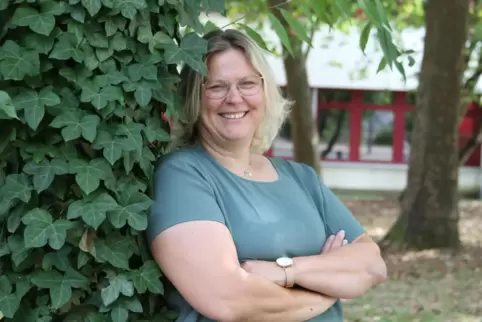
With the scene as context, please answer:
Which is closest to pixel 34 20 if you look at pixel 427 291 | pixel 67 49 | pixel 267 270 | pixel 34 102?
pixel 67 49

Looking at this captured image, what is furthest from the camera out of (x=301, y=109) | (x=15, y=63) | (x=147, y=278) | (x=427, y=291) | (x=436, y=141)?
(x=301, y=109)

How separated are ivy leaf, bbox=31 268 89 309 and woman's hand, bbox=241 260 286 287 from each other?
20.3 inches

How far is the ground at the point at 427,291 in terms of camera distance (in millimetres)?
A: 7328

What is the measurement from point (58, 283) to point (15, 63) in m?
0.62

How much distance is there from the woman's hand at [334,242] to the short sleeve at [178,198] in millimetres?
469

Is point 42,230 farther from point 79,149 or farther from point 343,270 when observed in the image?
point 343,270

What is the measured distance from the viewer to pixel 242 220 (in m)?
2.48

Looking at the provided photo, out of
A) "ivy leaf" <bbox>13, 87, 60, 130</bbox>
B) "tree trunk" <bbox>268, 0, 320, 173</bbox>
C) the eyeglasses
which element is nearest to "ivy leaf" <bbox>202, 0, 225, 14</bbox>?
the eyeglasses

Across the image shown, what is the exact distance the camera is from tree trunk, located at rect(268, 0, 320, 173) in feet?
44.1

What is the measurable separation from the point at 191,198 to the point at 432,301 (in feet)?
20.1

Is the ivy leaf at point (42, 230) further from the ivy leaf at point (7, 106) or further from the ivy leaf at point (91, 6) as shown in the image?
the ivy leaf at point (91, 6)

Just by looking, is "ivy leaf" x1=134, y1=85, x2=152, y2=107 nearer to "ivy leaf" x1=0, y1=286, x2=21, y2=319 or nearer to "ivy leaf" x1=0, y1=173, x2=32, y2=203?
"ivy leaf" x1=0, y1=173, x2=32, y2=203

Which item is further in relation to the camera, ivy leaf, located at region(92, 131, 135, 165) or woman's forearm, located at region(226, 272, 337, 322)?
woman's forearm, located at region(226, 272, 337, 322)

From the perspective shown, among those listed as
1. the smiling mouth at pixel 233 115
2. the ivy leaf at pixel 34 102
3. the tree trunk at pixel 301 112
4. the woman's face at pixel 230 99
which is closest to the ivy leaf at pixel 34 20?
the ivy leaf at pixel 34 102
